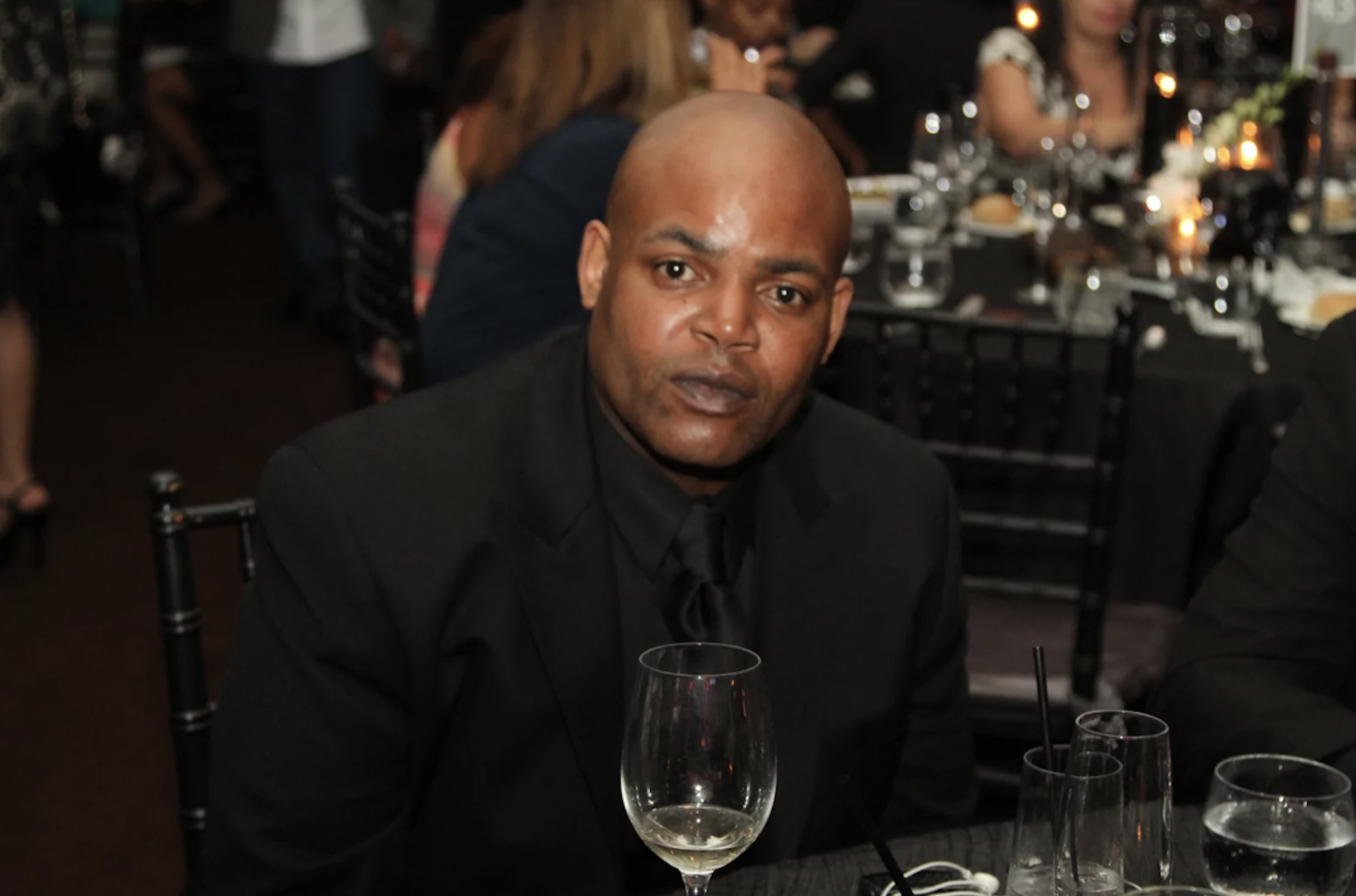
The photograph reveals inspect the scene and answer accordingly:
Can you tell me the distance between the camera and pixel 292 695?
150cm

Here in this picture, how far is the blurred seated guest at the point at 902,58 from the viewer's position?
5559 mm

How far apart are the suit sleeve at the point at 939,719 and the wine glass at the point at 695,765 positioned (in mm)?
592

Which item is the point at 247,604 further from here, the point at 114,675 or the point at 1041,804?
the point at 114,675

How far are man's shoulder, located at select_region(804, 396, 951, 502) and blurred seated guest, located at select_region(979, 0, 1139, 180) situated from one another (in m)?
2.99

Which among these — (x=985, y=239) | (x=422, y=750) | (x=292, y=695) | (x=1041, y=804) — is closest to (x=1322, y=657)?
(x=1041, y=804)

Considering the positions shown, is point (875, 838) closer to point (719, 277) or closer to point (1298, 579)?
point (719, 277)

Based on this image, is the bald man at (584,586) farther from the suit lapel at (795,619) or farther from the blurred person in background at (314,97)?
the blurred person in background at (314,97)

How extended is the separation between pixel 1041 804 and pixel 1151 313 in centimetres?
218

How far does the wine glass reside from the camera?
1.14m

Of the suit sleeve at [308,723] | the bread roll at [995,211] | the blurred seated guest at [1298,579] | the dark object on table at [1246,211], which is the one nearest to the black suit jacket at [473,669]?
the suit sleeve at [308,723]

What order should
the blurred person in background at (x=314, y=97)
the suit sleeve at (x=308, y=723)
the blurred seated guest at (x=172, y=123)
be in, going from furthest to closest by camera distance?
1. the blurred seated guest at (x=172, y=123)
2. the blurred person in background at (x=314, y=97)
3. the suit sleeve at (x=308, y=723)

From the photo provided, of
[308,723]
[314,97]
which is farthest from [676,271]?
[314,97]

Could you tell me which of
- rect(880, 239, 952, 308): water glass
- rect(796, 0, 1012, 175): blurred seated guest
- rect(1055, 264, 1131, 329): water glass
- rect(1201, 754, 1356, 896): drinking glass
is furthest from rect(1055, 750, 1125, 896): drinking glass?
rect(796, 0, 1012, 175): blurred seated guest

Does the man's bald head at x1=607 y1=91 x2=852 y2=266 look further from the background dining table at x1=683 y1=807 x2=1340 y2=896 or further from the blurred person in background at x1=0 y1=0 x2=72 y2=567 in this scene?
the blurred person in background at x1=0 y1=0 x2=72 y2=567
